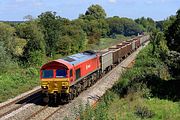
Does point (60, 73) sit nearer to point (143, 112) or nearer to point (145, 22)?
point (143, 112)

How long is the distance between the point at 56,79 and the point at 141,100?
19.6ft

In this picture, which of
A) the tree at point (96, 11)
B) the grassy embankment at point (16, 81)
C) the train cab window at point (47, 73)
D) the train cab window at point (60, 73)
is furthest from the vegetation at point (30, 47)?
the tree at point (96, 11)

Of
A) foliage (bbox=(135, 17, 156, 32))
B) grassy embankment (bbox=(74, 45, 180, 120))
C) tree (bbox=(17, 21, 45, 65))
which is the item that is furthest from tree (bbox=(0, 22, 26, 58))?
foliage (bbox=(135, 17, 156, 32))

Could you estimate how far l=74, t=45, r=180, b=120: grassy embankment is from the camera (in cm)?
1983

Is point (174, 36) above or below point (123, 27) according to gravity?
above

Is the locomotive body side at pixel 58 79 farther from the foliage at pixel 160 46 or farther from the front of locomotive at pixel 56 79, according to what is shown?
the foliage at pixel 160 46

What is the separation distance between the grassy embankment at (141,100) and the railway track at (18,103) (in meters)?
5.36

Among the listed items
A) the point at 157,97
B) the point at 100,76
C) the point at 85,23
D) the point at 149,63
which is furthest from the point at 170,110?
the point at 85,23

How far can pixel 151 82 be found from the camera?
31.3 metres

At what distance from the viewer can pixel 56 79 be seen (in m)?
26.3

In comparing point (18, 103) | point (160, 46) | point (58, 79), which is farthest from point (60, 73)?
point (160, 46)

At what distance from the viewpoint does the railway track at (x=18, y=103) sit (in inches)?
998

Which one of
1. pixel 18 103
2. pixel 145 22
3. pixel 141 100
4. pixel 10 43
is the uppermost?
pixel 145 22

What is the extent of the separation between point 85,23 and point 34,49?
51.4 meters
